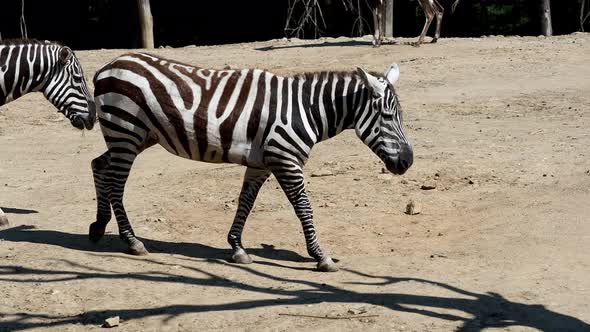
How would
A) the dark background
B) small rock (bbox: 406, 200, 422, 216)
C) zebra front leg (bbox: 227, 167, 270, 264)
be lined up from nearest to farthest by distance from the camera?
zebra front leg (bbox: 227, 167, 270, 264) < small rock (bbox: 406, 200, 422, 216) < the dark background

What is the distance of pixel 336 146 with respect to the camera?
39.5 ft

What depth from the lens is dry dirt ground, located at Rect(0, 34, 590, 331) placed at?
6.84m

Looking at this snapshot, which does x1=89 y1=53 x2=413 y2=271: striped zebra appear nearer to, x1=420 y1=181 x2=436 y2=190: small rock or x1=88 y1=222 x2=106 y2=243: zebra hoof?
x1=88 y1=222 x2=106 y2=243: zebra hoof

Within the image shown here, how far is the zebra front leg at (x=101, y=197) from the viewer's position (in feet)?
27.4

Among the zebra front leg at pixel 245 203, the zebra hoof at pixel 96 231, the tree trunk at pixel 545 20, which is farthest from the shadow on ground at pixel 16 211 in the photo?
the tree trunk at pixel 545 20

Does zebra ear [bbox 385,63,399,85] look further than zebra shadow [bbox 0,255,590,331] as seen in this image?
Yes

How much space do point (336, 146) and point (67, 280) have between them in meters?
5.17

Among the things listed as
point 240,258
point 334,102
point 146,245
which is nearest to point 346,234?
point 240,258

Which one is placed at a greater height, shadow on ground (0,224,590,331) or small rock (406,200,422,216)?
small rock (406,200,422,216)

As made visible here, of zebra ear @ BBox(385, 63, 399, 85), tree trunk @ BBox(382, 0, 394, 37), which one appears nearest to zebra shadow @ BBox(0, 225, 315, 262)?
zebra ear @ BBox(385, 63, 399, 85)

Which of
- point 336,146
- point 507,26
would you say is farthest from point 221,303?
point 507,26

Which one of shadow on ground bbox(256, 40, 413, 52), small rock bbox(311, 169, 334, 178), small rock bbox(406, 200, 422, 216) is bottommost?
small rock bbox(406, 200, 422, 216)

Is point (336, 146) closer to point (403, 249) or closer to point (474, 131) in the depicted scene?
point (474, 131)

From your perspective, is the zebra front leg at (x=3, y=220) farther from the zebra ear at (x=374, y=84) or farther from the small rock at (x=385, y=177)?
the small rock at (x=385, y=177)
